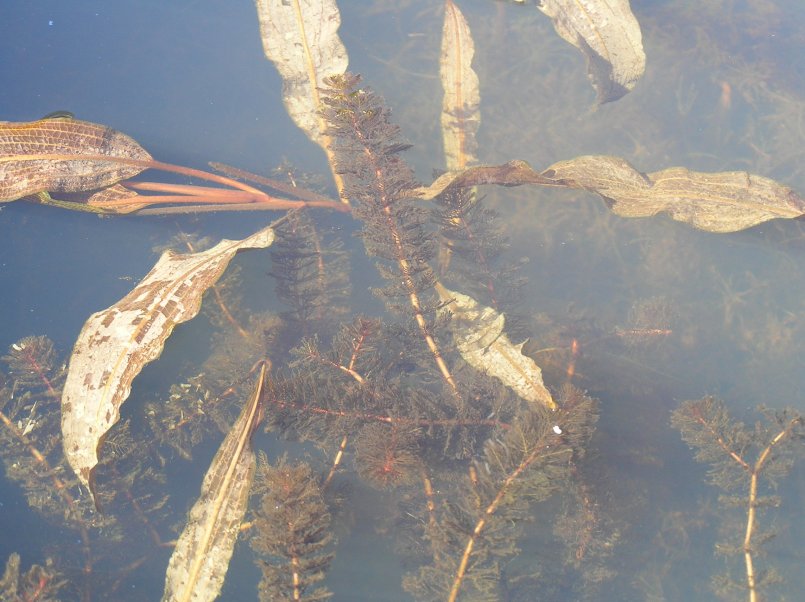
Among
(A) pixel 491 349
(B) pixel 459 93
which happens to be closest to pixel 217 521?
(A) pixel 491 349

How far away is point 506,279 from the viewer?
4.41 metres

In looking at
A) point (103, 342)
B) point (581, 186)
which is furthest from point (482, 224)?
point (103, 342)

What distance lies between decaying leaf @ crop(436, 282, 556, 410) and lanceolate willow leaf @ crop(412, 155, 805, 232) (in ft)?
2.74

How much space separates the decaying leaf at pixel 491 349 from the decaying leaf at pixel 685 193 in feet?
3.54

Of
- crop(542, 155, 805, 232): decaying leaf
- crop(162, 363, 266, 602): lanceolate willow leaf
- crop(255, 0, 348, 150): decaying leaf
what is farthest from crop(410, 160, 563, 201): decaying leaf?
crop(162, 363, 266, 602): lanceolate willow leaf

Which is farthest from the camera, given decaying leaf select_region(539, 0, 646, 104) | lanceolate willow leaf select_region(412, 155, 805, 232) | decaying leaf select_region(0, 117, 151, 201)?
decaying leaf select_region(539, 0, 646, 104)

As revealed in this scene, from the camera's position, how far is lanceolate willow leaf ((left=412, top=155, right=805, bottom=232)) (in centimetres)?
366

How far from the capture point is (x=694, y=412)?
3.12 m

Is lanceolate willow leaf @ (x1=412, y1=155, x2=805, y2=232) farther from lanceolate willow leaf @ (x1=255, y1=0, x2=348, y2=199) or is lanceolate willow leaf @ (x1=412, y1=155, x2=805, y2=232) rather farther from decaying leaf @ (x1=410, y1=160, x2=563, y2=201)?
lanceolate willow leaf @ (x1=255, y1=0, x2=348, y2=199)

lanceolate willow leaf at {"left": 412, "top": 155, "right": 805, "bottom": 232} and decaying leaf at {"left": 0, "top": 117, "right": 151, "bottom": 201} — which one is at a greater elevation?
decaying leaf at {"left": 0, "top": 117, "right": 151, "bottom": 201}

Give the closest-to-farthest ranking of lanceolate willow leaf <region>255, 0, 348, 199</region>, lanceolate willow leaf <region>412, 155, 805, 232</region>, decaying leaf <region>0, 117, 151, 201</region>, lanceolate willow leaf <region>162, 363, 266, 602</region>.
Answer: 1. lanceolate willow leaf <region>162, 363, 266, 602</region>
2. decaying leaf <region>0, 117, 151, 201</region>
3. lanceolate willow leaf <region>412, 155, 805, 232</region>
4. lanceolate willow leaf <region>255, 0, 348, 199</region>

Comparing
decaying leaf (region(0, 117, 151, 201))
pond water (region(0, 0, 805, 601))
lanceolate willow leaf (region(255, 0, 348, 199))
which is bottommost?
pond water (region(0, 0, 805, 601))

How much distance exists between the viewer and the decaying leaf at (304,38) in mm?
4410

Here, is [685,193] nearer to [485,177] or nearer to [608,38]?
[485,177]
